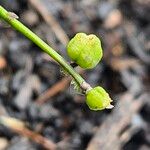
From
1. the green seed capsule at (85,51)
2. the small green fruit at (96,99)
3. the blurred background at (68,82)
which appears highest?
the blurred background at (68,82)

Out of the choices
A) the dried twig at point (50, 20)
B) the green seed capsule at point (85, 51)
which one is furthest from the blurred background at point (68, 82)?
the green seed capsule at point (85, 51)

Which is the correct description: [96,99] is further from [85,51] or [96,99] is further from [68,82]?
[68,82]

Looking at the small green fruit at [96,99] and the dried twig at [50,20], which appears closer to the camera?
the small green fruit at [96,99]

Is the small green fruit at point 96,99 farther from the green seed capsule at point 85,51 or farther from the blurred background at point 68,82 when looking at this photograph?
the blurred background at point 68,82

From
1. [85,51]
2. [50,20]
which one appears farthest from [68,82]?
[85,51]

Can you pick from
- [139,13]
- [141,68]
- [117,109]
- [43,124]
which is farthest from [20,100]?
[139,13]

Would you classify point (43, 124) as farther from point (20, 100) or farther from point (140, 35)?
point (140, 35)

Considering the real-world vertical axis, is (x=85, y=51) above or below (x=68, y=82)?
below

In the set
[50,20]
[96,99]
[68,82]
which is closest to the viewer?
[96,99]
